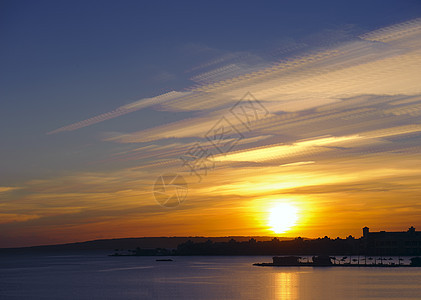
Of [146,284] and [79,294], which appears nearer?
[79,294]

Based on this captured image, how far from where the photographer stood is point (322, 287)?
422ft

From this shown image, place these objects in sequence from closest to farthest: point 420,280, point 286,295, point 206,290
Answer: point 286,295
point 206,290
point 420,280

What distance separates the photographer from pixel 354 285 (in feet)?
442

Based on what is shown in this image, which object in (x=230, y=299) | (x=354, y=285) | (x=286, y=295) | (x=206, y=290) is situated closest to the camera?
(x=230, y=299)

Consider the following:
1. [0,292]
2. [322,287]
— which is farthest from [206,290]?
[0,292]

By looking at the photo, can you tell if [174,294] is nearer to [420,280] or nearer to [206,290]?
[206,290]

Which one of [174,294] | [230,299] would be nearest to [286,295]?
[230,299]

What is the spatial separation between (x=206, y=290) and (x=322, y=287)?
2727 cm

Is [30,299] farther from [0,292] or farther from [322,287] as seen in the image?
[322,287]

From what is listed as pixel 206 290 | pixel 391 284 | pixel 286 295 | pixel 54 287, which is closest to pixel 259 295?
pixel 286 295

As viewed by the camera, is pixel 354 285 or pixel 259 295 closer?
pixel 259 295

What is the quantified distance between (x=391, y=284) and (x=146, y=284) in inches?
2403

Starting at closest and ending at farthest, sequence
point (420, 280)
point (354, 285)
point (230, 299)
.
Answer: point (230, 299)
point (354, 285)
point (420, 280)

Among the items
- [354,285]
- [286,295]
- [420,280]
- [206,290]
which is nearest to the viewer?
[286,295]
